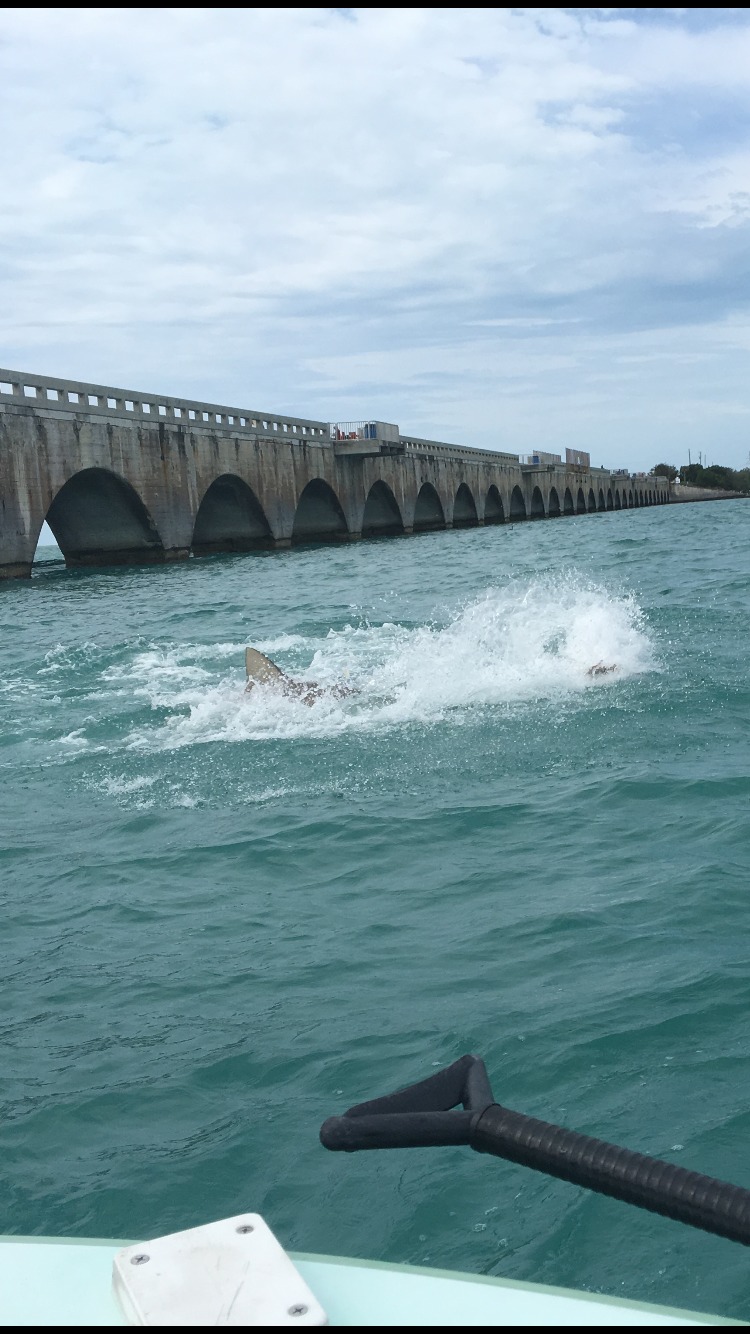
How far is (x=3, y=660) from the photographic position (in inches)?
608

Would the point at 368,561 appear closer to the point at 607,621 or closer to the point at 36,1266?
the point at 607,621

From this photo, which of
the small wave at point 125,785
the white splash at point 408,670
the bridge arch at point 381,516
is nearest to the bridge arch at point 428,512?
the bridge arch at point 381,516

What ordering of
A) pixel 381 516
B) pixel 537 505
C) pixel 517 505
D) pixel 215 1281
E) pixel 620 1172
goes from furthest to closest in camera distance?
pixel 537 505 → pixel 517 505 → pixel 381 516 → pixel 620 1172 → pixel 215 1281

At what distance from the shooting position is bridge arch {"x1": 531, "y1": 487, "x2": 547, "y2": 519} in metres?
91.9

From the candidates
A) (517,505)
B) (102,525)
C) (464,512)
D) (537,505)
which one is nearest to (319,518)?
(102,525)

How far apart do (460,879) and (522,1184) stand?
9.11 feet

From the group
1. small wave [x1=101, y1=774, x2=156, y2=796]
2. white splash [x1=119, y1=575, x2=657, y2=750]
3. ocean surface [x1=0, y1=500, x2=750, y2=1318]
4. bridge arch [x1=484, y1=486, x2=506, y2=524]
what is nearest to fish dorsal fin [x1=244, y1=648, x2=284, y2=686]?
white splash [x1=119, y1=575, x2=657, y2=750]

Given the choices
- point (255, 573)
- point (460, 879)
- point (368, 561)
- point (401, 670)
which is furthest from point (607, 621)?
point (368, 561)

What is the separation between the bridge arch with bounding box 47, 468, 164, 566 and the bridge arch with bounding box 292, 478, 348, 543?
15.0m

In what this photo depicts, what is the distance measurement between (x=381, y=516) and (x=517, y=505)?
28.0m

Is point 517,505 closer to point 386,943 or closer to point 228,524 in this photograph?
point 228,524

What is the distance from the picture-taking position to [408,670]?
39.4 feet

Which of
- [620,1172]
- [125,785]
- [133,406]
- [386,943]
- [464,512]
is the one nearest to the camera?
[620,1172]

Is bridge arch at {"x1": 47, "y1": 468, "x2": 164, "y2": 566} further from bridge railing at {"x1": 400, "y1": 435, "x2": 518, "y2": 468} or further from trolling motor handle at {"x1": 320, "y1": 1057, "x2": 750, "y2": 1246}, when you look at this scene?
trolling motor handle at {"x1": 320, "y1": 1057, "x2": 750, "y2": 1246}
